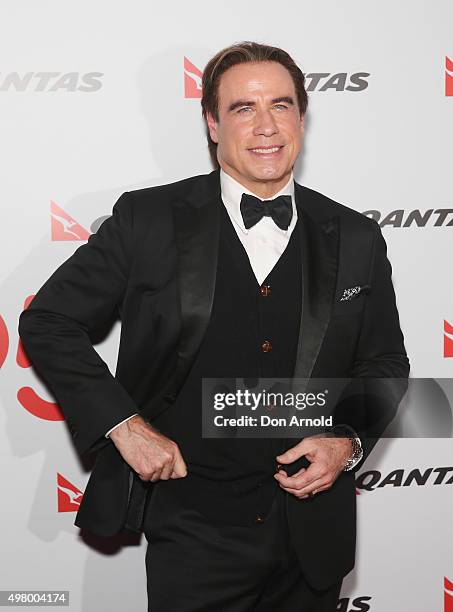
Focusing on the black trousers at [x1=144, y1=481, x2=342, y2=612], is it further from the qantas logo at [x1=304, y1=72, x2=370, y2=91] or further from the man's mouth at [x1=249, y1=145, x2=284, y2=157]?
the qantas logo at [x1=304, y1=72, x2=370, y2=91]

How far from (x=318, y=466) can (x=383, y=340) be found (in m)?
0.40

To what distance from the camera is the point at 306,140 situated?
7.72ft

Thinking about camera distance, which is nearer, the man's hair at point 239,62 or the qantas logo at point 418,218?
the man's hair at point 239,62

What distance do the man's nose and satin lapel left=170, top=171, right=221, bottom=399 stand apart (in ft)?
0.70

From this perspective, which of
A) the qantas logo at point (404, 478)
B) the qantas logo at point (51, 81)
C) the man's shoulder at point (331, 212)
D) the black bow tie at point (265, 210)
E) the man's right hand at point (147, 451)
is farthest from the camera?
the qantas logo at point (404, 478)

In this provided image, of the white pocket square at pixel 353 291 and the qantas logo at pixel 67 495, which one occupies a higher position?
the white pocket square at pixel 353 291

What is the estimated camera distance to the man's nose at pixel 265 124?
1.85 meters

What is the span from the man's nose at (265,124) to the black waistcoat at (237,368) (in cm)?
28

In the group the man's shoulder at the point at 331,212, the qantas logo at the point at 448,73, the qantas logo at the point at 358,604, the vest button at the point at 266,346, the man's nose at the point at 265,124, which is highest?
the qantas logo at the point at 448,73

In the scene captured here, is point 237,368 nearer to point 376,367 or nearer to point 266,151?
point 376,367

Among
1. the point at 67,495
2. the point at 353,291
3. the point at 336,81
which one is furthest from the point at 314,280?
the point at 67,495

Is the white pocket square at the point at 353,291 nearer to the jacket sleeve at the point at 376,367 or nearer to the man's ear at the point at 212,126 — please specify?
the jacket sleeve at the point at 376,367

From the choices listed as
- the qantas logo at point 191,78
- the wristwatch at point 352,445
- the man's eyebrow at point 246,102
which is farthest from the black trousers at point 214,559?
the qantas logo at point 191,78

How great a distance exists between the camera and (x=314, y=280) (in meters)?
1.87
